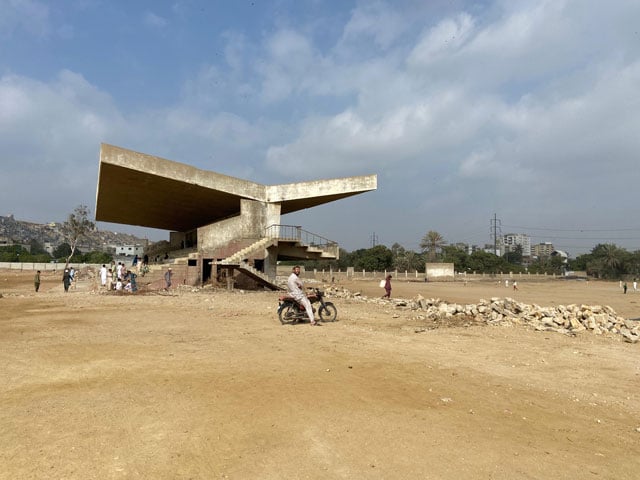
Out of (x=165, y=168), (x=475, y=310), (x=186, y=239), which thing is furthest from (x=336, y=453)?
(x=186, y=239)

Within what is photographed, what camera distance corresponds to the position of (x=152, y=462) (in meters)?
3.50

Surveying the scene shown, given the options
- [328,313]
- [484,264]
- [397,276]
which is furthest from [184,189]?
[484,264]

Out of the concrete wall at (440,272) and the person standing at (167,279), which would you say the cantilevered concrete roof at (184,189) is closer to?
the person standing at (167,279)

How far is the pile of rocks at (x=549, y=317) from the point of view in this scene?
1129cm

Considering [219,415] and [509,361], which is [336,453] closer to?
[219,415]

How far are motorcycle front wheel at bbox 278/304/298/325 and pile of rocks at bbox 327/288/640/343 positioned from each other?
4.63m

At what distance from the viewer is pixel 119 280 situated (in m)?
21.6

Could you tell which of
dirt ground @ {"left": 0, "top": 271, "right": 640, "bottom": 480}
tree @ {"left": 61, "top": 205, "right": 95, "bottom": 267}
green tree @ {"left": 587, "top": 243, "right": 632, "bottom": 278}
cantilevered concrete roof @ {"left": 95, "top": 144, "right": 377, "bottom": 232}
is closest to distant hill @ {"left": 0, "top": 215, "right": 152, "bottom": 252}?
tree @ {"left": 61, "top": 205, "right": 95, "bottom": 267}

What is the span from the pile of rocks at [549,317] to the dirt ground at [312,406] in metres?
1.54

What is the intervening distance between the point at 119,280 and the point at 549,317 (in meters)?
19.9

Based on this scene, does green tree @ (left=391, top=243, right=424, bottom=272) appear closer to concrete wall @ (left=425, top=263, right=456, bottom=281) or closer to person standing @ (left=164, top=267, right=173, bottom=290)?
concrete wall @ (left=425, top=263, right=456, bottom=281)

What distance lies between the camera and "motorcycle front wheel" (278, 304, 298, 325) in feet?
37.2

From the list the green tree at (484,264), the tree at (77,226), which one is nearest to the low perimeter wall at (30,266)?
the tree at (77,226)

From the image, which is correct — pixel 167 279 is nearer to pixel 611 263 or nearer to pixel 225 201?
pixel 225 201
